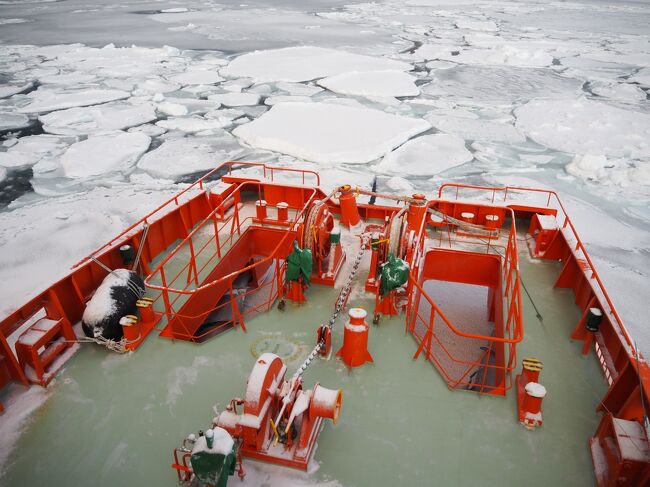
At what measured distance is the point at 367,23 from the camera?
37.9 metres

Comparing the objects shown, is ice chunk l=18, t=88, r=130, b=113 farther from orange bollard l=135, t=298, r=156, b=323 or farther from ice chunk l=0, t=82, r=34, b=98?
orange bollard l=135, t=298, r=156, b=323

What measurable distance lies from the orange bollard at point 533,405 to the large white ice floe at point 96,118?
592 inches

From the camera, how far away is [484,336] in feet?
14.7

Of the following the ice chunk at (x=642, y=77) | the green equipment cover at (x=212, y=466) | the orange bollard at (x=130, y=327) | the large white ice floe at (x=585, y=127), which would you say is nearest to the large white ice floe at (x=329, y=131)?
the large white ice floe at (x=585, y=127)

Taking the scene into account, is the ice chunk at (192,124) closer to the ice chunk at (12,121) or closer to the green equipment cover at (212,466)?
the ice chunk at (12,121)

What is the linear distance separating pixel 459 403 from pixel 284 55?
2409cm

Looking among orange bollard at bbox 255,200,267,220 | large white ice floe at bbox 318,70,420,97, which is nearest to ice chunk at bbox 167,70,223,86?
large white ice floe at bbox 318,70,420,97

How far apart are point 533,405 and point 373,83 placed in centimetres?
1793

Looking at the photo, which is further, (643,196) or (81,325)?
(643,196)

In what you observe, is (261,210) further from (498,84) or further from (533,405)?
(498,84)

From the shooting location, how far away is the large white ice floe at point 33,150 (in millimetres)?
12992

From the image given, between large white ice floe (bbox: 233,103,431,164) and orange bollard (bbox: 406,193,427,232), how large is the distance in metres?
6.75

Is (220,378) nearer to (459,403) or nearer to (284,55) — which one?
(459,403)

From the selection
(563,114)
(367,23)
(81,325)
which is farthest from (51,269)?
(367,23)
